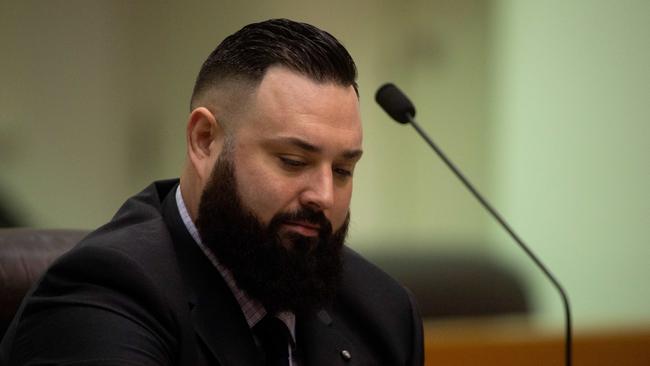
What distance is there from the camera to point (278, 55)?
1.93 metres

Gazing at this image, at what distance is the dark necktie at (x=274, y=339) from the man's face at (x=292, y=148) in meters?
0.18

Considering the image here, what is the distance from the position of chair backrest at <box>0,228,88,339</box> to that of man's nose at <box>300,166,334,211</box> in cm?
57

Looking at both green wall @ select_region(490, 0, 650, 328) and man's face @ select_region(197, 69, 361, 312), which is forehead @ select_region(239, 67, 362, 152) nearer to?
man's face @ select_region(197, 69, 361, 312)

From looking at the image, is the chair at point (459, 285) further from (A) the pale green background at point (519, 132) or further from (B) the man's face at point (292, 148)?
(B) the man's face at point (292, 148)

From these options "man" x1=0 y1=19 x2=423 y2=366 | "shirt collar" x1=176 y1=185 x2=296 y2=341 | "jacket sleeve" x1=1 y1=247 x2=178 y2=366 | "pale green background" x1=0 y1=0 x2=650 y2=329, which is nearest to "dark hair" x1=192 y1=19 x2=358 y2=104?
"man" x1=0 y1=19 x2=423 y2=366

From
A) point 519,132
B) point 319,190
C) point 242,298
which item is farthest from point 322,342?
point 519,132

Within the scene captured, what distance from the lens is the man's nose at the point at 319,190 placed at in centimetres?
186

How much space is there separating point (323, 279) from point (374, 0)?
332cm

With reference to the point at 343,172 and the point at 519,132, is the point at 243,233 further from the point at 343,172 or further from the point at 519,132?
the point at 519,132

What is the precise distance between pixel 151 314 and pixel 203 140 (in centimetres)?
35

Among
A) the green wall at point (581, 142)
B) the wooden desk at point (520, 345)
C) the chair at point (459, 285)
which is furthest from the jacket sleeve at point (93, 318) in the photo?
the green wall at point (581, 142)

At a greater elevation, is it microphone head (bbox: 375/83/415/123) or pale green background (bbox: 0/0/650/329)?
microphone head (bbox: 375/83/415/123)

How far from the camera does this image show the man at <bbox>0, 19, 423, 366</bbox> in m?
1.77

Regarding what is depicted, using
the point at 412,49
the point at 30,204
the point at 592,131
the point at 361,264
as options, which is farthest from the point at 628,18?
the point at 361,264
